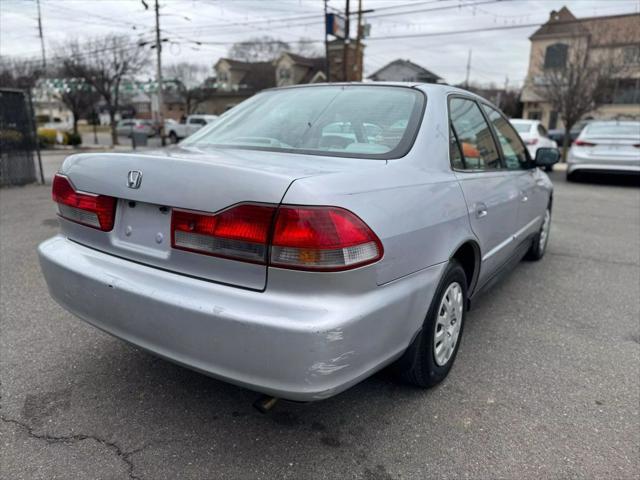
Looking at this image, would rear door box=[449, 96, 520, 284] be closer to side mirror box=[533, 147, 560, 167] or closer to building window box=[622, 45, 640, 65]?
side mirror box=[533, 147, 560, 167]

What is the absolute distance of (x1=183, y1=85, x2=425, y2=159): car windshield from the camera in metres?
2.41

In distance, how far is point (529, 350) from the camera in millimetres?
3076

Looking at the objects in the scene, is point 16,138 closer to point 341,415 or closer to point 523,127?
point 341,415

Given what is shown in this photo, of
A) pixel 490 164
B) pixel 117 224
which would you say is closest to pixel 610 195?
pixel 490 164

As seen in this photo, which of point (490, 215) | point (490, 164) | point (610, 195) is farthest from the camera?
point (610, 195)

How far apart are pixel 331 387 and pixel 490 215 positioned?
1.63m

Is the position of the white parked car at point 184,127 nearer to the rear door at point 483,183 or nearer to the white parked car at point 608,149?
the white parked car at point 608,149

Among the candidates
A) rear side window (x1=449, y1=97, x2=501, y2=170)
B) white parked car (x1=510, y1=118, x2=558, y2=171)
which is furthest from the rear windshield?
rear side window (x1=449, y1=97, x2=501, y2=170)

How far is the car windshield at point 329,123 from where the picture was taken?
7.89 ft

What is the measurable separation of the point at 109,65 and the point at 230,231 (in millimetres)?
32016

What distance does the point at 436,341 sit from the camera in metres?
2.48

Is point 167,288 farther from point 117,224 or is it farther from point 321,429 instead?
point 321,429

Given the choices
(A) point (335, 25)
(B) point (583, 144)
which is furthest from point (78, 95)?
(B) point (583, 144)

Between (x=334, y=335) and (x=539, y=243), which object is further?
(x=539, y=243)
